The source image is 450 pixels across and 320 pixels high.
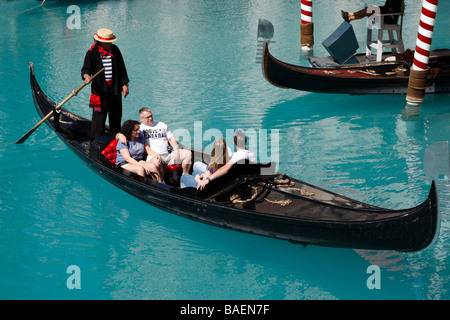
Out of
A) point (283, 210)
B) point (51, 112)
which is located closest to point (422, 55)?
point (283, 210)

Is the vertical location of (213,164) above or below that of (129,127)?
below

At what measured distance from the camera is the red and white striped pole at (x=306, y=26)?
9.88 meters

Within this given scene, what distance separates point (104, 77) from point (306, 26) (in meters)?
5.25

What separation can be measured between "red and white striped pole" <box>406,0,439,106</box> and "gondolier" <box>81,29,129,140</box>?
3683 millimetres

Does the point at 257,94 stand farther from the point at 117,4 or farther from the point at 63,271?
the point at 117,4

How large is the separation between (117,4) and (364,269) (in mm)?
12884

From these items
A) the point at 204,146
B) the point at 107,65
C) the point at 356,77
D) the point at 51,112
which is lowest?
the point at 204,146

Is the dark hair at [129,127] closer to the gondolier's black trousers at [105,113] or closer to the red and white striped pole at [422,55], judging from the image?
the gondolier's black trousers at [105,113]

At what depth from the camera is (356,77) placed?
762 centimetres

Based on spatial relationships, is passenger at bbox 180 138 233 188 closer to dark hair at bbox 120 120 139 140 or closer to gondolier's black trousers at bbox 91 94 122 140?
dark hair at bbox 120 120 139 140

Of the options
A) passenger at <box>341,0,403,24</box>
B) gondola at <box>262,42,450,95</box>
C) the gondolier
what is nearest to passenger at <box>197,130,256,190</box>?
the gondolier

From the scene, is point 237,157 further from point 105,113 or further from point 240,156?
point 105,113

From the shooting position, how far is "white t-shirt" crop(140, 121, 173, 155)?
5.46 metres

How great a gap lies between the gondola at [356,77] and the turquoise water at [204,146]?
0.91 ft
